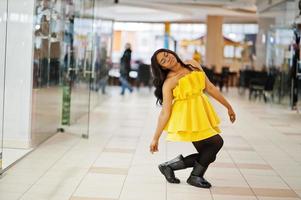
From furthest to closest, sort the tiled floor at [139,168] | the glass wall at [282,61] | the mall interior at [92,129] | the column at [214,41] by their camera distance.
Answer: the column at [214,41]
the glass wall at [282,61]
the mall interior at [92,129]
the tiled floor at [139,168]

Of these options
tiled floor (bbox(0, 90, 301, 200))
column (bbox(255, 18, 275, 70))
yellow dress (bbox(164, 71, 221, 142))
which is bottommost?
tiled floor (bbox(0, 90, 301, 200))

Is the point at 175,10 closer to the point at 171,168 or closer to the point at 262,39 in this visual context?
the point at 262,39

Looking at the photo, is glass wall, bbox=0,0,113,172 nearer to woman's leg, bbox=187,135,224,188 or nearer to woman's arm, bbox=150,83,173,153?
woman's arm, bbox=150,83,173,153

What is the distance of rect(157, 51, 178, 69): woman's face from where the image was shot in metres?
4.91

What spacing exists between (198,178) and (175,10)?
18.3 m

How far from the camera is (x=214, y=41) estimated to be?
24.5m

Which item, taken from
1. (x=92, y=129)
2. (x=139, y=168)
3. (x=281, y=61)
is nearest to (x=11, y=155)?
(x=139, y=168)

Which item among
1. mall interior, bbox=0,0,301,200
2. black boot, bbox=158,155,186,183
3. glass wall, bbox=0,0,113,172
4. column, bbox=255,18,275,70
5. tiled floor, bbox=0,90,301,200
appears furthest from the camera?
column, bbox=255,18,275,70

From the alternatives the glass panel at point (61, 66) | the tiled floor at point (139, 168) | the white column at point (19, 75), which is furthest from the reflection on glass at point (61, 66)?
the tiled floor at point (139, 168)

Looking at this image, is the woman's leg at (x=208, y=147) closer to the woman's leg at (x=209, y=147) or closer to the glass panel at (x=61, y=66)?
the woman's leg at (x=209, y=147)

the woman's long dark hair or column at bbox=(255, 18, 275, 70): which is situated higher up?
column at bbox=(255, 18, 275, 70)

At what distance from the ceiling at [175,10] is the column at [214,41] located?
49 cm

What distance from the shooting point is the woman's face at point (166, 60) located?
491cm

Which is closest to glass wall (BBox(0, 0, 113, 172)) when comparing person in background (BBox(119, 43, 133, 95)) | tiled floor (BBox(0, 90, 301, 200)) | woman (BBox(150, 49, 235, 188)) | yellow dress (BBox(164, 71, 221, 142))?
tiled floor (BBox(0, 90, 301, 200))
